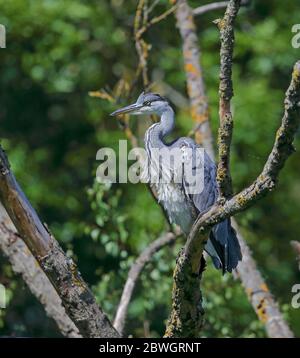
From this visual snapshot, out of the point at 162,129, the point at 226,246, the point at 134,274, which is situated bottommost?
the point at 134,274

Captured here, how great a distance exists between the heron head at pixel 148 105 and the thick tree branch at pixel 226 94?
2.01 m

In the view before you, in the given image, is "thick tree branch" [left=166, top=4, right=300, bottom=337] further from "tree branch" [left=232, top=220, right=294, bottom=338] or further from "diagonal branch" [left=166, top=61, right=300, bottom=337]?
A: "tree branch" [left=232, top=220, right=294, bottom=338]

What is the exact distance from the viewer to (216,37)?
8328mm

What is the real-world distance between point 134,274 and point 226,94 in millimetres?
1968

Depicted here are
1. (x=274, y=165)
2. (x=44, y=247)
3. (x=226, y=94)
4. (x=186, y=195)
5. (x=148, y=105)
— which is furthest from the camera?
(x=148, y=105)

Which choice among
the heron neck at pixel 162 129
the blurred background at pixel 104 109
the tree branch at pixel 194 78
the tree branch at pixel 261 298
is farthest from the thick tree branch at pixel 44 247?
the blurred background at pixel 104 109

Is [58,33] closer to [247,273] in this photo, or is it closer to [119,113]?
[119,113]

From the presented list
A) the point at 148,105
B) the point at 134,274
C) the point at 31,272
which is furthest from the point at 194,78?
the point at 31,272

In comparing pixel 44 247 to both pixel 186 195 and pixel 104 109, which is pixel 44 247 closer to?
pixel 186 195

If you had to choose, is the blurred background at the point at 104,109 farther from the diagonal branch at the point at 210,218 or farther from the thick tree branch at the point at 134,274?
the diagonal branch at the point at 210,218

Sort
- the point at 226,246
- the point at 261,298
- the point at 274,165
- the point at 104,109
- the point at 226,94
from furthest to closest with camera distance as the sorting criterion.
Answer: the point at 104,109 < the point at 261,298 < the point at 226,246 < the point at 226,94 < the point at 274,165

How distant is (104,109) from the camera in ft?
28.3

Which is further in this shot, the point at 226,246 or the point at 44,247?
the point at 226,246
